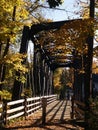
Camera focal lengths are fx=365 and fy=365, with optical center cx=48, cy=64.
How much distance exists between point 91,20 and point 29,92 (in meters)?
10.5

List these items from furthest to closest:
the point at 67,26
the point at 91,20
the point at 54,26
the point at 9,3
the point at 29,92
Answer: the point at 29,92
the point at 54,26
the point at 67,26
the point at 91,20
the point at 9,3

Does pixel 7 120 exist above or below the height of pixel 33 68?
below

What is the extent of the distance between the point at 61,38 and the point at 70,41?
68 cm

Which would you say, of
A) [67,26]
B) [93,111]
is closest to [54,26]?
[67,26]

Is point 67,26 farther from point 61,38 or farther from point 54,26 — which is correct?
point 54,26

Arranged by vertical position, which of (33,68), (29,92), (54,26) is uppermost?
(54,26)

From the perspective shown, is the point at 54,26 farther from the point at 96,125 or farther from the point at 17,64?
the point at 96,125

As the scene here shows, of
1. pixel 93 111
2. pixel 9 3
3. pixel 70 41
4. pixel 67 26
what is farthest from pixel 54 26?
pixel 93 111

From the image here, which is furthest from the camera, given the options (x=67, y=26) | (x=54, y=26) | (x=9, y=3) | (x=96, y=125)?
(x=54, y=26)

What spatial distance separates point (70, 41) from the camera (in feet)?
60.6

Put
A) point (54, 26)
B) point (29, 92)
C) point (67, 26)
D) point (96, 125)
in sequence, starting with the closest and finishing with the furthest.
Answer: point (96, 125), point (67, 26), point (54, 26), point (29, 92)

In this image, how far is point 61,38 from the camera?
1802 cm

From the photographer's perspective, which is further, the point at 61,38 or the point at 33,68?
the point at 33,68

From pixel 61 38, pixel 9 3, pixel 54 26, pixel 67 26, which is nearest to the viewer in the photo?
pixel 9 3
